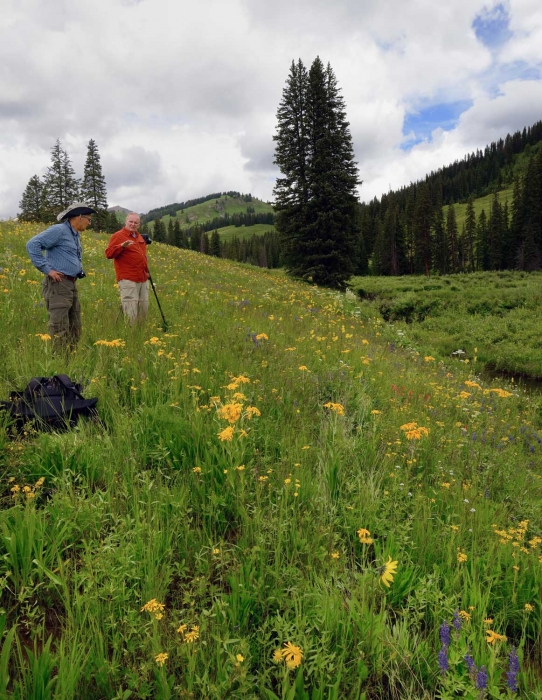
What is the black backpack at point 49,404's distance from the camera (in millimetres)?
3203

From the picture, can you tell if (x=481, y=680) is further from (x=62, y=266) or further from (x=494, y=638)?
(x=62, y=266)

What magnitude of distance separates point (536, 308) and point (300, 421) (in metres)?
23.1

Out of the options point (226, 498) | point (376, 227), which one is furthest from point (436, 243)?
point (226, 498)

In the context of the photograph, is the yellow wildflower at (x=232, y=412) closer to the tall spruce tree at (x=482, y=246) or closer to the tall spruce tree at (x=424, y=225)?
the tall spruce tree at (x=424, y=225)

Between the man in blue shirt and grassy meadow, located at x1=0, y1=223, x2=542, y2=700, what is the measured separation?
71 centimetres

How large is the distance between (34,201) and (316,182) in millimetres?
48891

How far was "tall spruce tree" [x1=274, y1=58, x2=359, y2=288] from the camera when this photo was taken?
2336 centimetres

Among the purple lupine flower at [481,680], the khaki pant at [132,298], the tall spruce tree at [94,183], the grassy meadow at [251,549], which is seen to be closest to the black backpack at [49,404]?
the grassy meadow at [251,549]

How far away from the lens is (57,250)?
18.4 feet

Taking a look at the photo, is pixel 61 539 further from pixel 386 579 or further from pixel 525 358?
pixel 525 358

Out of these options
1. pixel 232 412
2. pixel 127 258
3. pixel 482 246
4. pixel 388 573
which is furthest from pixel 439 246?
pixel 388 573

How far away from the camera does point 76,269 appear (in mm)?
5777

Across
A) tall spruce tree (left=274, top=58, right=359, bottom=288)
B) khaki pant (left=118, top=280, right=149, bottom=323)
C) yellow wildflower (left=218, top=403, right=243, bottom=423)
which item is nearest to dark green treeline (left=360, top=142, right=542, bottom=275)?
tall spruce tree (left=274, top=58, right=359, bottom=288)

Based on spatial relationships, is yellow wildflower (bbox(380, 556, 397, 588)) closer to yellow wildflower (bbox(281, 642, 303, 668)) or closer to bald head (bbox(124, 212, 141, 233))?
yellow wildflower (bbox(281, 642, 303, 668))
